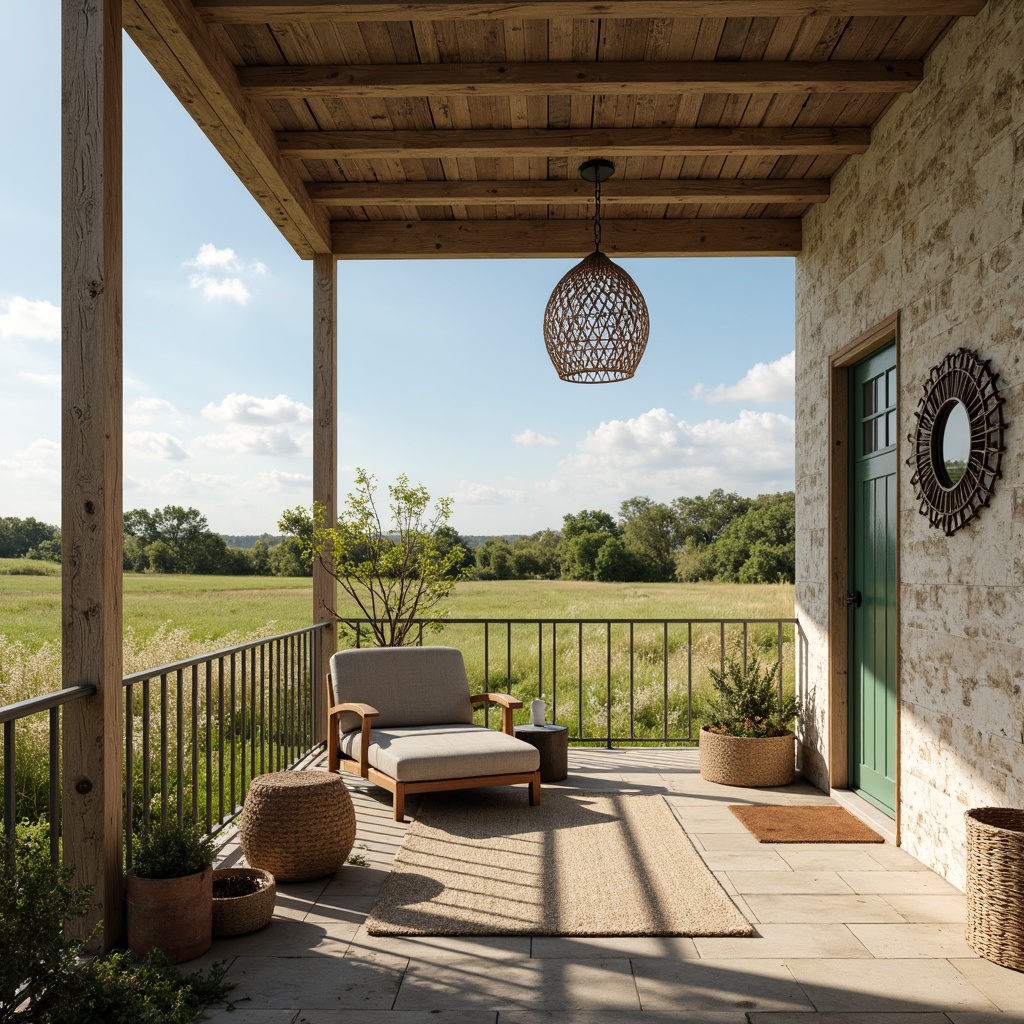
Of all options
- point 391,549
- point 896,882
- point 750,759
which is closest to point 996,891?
point 896,882

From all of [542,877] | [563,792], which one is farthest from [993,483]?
[563,792]

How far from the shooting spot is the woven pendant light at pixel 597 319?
14.8 feet

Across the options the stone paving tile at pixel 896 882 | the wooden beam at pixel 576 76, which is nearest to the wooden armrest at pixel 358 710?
the stone paving tile at pixel 896 882

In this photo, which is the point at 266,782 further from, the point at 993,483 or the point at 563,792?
the point at 993,483

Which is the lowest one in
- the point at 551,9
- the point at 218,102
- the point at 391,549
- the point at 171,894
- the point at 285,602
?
the point at 285,602

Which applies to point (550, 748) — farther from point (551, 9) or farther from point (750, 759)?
point (551, 9)

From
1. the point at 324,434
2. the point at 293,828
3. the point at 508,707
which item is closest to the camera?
the point at 293,828

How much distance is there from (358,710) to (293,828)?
47.4 inches

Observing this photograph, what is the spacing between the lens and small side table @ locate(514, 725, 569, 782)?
4.93 metres

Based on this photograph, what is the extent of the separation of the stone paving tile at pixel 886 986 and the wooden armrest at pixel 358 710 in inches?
92.4

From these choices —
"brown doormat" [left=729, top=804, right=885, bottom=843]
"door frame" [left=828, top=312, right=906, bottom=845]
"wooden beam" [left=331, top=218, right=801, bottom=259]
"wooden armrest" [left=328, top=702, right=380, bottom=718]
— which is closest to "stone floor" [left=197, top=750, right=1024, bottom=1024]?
"brown doormat" [left=729, top=804, right=885, bottom=843]

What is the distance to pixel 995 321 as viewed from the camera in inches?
120

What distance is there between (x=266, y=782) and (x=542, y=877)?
109cm

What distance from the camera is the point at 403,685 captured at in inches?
196
